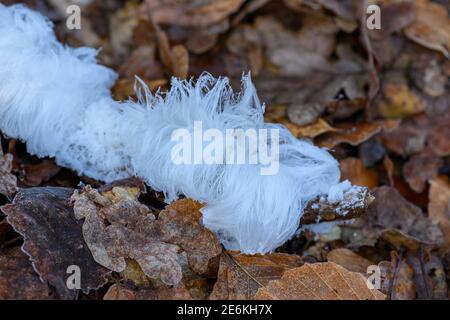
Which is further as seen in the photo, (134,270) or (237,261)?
(237,261)

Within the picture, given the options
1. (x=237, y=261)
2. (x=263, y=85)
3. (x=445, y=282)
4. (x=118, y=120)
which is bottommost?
(x=445, y=282)

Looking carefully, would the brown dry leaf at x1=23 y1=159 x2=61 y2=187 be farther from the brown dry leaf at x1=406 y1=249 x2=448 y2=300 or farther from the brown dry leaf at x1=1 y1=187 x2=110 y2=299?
the brown dry leaf at x1=406 y1=249 x2=448 y2=300

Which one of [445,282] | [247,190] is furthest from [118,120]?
[445,282]

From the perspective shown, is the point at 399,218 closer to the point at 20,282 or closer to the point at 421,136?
the point at 421,136

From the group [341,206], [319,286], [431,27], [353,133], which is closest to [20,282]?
[319,286]

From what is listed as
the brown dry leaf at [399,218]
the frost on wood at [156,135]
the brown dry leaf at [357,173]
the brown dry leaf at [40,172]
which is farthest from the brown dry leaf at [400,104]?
the brown dry leaf at [40,172]

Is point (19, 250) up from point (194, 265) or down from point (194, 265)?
up
